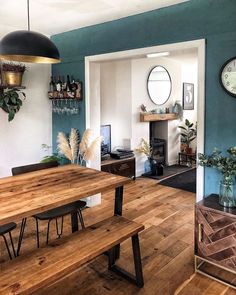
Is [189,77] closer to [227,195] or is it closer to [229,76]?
[229,76]

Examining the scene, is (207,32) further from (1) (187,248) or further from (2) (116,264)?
(2) (116,264)

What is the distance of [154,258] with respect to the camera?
2.64 m

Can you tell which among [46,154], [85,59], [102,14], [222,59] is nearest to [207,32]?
[222,59]

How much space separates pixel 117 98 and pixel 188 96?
7.96 feet

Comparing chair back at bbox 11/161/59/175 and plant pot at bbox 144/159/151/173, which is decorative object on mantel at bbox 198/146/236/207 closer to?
chair back at bbox 11/161/59/175

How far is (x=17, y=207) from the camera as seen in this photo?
1740mm

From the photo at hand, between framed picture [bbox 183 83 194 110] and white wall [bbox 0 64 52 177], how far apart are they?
387 cm

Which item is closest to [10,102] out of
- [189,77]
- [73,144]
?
[73,144]

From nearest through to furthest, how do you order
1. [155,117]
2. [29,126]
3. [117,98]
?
[29,126]
[117,98]
[155,117]

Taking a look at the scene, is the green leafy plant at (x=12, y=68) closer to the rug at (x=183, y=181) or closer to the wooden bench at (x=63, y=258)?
the wooden bench at (x=63, y=258)

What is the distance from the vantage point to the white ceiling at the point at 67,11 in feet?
9.15

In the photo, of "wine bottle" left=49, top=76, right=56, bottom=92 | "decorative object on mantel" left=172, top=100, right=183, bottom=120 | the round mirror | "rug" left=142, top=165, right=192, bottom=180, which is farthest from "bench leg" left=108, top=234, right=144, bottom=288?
"decorative object on mantel" left=172, top=100, right=183, bottom=120

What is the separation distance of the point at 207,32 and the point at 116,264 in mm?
2336

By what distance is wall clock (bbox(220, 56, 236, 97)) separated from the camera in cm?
252
